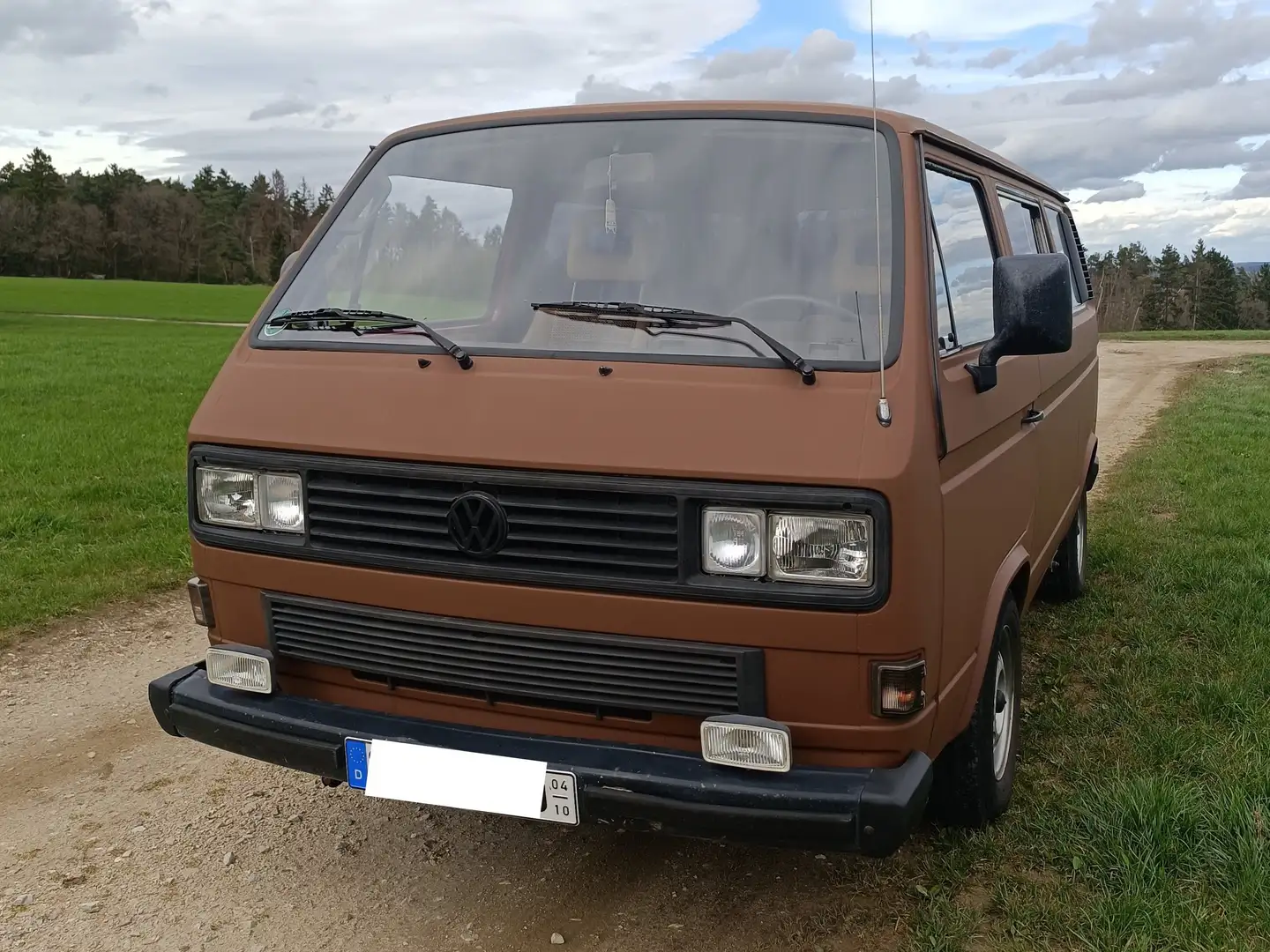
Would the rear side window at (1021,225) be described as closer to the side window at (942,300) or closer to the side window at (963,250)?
the side window at (963,250)

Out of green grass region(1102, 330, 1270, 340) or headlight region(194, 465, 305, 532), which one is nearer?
headlight region(194, 465, 305, 532)

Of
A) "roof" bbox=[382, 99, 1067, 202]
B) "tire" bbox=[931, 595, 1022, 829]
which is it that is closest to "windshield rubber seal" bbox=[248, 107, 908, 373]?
"roof" bbox=[382, 99, 1067, 202]

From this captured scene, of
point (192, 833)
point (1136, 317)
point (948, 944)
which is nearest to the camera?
point (948, 944)

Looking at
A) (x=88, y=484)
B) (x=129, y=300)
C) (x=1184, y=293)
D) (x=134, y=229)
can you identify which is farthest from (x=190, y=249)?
(x=88, y=484)

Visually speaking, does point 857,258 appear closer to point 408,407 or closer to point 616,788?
point 408,407

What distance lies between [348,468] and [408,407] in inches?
8.8

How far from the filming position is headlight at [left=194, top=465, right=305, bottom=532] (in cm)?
308

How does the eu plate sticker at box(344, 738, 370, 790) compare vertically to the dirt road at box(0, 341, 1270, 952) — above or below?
above

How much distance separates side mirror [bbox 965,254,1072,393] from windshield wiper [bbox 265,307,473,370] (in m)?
1.51

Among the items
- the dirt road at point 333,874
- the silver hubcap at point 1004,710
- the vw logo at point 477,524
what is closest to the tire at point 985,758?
the silver hubcap at point 1004,710

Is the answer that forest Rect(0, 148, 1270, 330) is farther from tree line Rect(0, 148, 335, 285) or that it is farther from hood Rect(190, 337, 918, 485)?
hood Rect(190, 337, 918, 485)

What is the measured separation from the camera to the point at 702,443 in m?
2.67

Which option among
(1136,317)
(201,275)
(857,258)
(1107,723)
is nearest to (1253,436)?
(1107,723)

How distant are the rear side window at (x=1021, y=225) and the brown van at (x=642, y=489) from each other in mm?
850
